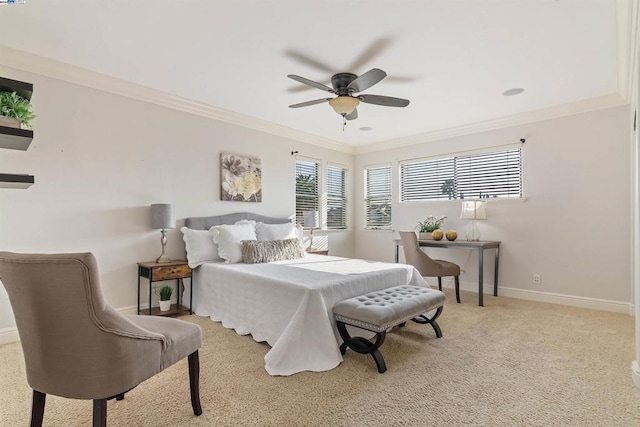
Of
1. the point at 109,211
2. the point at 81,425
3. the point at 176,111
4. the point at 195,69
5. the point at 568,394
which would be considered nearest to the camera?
the point at 81,425

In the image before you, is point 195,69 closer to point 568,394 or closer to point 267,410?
point 267,410

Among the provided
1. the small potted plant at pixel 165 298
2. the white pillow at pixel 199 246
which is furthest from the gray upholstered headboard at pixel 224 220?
the small potted plant at pixel 165 298

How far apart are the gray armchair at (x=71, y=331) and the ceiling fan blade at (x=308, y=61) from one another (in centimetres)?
230

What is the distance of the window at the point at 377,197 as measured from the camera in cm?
612

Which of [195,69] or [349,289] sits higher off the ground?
[195,69]

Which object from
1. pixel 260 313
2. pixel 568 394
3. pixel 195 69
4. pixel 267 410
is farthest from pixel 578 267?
pixel 195 69

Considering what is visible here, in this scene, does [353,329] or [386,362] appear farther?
[353,329]

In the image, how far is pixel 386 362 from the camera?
247 centimetres

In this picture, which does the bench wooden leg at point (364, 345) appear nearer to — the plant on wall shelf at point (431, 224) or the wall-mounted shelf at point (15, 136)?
the wall-mounted shelf at point (15, 136)

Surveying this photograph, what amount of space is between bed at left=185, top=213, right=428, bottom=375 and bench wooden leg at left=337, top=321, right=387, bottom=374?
7 cm

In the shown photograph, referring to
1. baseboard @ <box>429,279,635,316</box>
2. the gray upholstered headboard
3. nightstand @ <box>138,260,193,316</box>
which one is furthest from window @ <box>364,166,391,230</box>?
nightstand @ <box>138,260,193,316</box>

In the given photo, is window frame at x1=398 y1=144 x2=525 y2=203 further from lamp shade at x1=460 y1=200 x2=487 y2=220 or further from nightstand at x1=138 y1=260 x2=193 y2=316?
nightstand at x1=138 y1=260 x2=193 y2=316

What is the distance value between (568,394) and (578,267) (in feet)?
8.88

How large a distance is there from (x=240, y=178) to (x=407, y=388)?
3.45 meters
